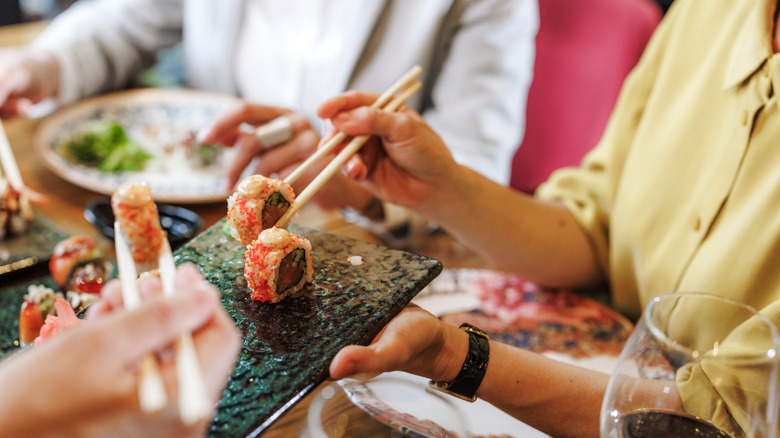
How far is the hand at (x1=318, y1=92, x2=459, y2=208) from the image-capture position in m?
1.26

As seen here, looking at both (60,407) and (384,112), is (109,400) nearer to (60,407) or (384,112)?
(60,407)

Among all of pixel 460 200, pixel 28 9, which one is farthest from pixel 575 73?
pixel 28 9

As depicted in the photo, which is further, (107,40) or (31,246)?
(107,40)

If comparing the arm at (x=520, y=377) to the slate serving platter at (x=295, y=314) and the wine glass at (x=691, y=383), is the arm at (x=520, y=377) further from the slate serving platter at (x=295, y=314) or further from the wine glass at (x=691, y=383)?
the wine glass at (x=691, y=383)

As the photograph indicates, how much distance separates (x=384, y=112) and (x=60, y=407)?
0.87m

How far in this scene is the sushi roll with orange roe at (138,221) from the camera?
2.65 ft

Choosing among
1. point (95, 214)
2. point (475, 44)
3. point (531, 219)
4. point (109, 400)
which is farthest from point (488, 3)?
point (109, 400)

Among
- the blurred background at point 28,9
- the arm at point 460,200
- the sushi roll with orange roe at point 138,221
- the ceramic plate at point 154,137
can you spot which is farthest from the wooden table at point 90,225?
the blurred background at point 28,9

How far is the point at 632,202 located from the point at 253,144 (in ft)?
3.32

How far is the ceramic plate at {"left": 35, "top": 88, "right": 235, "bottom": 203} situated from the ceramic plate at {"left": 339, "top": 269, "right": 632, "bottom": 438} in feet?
2.39

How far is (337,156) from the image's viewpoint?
1229mm

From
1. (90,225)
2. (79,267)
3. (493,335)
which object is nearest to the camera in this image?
(79,267)

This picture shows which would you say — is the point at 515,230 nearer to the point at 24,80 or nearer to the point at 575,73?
the point at 575,73

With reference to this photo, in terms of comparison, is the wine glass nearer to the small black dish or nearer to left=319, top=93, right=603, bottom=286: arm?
left=319, top=93, right=603, bottom=286: arm
